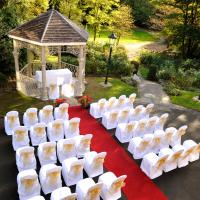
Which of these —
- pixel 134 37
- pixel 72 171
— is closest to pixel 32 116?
pixel 72 171

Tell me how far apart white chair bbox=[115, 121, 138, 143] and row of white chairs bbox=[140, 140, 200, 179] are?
5.78ft

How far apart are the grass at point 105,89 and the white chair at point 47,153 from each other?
679cm

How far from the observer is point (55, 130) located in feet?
39.0

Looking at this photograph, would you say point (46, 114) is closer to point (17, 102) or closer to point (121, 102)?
point (17, 102)

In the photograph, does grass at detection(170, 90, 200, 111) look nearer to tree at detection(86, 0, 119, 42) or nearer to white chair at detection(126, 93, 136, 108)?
white chair at detection(126, 93, 136, 108)

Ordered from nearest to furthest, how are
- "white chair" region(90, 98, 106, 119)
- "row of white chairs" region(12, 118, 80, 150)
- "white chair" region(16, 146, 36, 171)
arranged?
"white chair" region(16, 146, 36, 171) → "row of white chairs" region(12, 118, 80, 150) → "white chair" region(90, 98, 106, 119)

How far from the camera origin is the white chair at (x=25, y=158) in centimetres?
973

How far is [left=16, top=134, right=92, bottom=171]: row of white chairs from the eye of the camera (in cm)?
984

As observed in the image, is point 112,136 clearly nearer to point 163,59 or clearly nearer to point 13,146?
point 13,146

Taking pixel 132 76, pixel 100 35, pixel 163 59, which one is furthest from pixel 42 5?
pixel 100 35

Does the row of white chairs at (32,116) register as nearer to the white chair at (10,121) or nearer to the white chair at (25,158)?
the white chair at (10,121)

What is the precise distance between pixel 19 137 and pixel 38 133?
0.78 meters

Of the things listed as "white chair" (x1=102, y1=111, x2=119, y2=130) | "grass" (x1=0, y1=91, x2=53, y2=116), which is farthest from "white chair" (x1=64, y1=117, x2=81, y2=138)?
"grass" (x1=0, y1=91, x2=53, y2=116)

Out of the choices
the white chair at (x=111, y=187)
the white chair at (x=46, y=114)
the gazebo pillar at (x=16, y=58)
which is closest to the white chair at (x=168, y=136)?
the white chair at (x=111, y=187)
